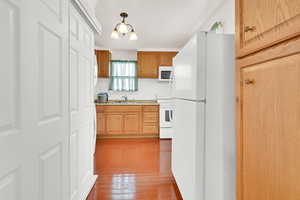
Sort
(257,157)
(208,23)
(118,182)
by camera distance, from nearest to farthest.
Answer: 1. (257,157)
2. (118,182)
3. (208,23)

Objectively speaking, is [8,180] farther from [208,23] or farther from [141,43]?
[141,43]

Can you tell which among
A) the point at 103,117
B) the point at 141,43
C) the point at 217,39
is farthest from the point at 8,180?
the point at 141,43

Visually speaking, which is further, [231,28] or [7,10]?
[231,28]

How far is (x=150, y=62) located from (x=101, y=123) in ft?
7.34

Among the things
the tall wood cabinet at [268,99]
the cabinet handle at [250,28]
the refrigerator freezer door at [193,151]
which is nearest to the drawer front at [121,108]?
the refrigerator freezer door at [193,151]

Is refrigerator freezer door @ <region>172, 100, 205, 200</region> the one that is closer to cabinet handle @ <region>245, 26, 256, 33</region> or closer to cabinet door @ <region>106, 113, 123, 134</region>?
cabinet handle @ <region>245, 26, 256, 33</region>

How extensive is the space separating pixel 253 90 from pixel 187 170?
0.97 m

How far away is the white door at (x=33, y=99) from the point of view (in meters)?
0.74

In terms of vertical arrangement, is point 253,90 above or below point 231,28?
below

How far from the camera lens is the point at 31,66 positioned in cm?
91

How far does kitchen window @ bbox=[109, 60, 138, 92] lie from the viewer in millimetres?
5340

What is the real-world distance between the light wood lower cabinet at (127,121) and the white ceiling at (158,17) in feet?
5.80

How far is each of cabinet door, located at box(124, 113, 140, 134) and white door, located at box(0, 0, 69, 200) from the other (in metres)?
3.37

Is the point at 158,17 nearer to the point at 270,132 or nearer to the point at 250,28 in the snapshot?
the point at 250,28
